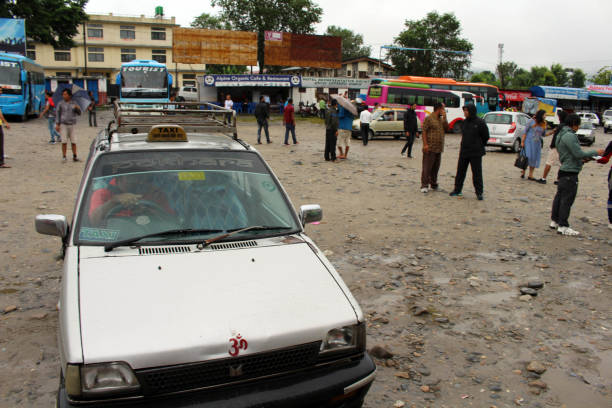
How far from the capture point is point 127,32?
65.2m

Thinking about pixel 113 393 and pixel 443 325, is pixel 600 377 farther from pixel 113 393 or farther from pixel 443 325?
pixel 113 393

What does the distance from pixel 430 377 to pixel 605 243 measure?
478 centimetres

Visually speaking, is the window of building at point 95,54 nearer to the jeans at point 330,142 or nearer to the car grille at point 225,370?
the jeans at point 330,142

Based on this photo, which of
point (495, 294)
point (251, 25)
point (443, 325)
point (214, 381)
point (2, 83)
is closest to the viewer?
point (214, 381)

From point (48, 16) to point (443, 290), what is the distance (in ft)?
123

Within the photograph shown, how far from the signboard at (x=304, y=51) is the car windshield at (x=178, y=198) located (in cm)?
4333

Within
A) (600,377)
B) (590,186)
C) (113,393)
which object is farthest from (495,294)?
(590,186)

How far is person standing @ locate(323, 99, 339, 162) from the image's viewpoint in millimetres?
13500

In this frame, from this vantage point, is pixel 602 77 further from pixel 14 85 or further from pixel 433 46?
pixel 14 85

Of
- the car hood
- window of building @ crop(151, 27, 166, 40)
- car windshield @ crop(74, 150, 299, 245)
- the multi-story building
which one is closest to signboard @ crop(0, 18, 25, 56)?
car windshield @ crop(74, 150, 299, 245)

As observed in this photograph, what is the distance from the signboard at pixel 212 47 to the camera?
39.6 meters

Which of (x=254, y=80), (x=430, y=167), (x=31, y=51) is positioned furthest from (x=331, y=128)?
(x=31, y=51)

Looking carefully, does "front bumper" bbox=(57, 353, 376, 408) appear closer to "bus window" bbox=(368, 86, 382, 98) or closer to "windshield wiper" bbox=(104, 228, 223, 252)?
"windshield wiper" bbox=(104, 228, 223, 252)

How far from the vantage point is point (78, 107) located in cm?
1208
